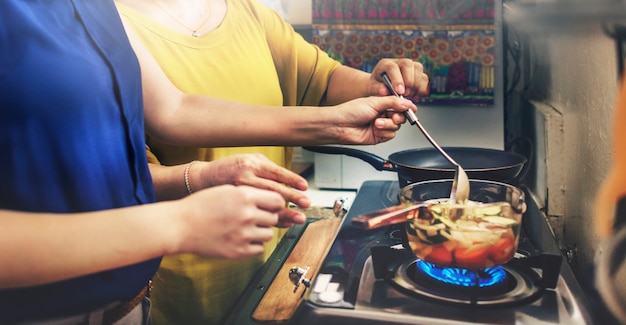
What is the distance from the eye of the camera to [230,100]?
0.90 meters

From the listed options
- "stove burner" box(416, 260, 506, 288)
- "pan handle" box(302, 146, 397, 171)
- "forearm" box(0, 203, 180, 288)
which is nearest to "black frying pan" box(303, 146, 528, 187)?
"pan handle" box(302, 146, 397, 171)

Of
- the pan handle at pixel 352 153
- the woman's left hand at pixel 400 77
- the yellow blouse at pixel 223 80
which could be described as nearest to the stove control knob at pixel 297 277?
the yellow blouse at pixel 223 80

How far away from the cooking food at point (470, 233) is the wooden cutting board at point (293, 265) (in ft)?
0.68

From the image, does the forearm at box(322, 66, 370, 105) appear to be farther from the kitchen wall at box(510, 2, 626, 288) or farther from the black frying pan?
the kitchen wall at box(510, 2, 626, 288)

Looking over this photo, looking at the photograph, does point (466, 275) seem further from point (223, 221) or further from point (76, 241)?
point (76, 241)

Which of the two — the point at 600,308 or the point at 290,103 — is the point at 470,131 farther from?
the point at 600,308

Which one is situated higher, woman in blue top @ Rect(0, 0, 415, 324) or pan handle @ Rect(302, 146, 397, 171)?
woman in blue top @ Rect(0, 0, 415, 324)

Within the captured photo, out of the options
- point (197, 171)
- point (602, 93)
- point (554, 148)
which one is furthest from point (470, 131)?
point (197, 171)

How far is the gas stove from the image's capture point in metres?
0.69

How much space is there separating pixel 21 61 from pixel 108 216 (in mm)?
180

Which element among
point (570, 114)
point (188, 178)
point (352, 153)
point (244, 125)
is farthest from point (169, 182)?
point (570, 114)

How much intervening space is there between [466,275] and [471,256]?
0.25 feet

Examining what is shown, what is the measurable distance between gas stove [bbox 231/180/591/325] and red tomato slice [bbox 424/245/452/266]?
0.15 ft

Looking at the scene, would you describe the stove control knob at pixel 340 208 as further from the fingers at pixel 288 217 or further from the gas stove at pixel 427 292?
the fingers at pixel 288 217
